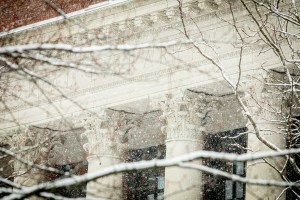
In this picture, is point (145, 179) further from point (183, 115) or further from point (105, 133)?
point (183, 115)

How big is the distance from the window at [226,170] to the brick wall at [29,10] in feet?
19.8

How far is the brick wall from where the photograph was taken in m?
17.5

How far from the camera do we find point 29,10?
749 inches

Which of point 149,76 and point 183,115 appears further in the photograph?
point 149,76

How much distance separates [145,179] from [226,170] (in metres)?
3.35

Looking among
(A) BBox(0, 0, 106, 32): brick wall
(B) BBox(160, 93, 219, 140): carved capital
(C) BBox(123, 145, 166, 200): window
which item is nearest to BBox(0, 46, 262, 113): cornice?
(B) BBox(160, 93, 219, 140): carved capital

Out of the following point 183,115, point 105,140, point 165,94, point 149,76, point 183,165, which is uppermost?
point 149,76

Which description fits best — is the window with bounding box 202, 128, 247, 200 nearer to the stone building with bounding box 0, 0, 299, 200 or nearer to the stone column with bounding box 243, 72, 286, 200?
the stone building with bounding box 0, 0, 299, 200

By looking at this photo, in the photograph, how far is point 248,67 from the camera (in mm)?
13023

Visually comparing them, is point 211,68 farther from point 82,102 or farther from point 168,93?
point 82,102

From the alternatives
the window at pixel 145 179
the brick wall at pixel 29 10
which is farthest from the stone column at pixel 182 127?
the brick wall at pixel 29 10

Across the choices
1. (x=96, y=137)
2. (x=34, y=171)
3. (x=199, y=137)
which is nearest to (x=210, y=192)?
(x=199, y=137)

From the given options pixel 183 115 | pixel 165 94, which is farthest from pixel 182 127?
pixel 165 94

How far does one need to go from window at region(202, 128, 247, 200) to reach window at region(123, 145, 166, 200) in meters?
1.88
